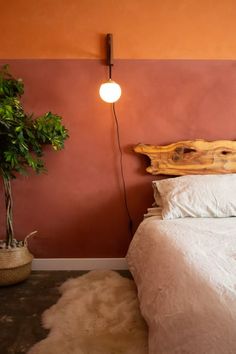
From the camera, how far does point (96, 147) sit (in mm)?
2375

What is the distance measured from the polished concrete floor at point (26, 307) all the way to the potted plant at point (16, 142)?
11cm

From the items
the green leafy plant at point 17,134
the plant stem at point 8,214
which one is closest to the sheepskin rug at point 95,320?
the plant stem at point 8,214

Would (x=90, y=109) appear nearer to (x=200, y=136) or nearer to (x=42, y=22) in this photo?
(x=42, y=22)

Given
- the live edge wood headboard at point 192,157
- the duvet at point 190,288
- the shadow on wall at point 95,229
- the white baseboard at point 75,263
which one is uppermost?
the live edge wood headboard at point 192,157

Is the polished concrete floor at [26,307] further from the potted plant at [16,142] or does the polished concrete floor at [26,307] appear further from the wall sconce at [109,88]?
the wall sconce at [109,88]

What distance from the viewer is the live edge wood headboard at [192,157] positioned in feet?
7.59

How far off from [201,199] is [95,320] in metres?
1.03

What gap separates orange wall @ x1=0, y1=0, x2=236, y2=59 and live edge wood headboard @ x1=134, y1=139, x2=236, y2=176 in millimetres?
757

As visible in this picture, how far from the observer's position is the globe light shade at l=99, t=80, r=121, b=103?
2.16 metres

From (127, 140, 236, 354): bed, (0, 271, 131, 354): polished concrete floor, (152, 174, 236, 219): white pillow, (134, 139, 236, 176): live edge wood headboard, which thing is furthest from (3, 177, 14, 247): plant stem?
(152, 174, 236, 219): white pillow

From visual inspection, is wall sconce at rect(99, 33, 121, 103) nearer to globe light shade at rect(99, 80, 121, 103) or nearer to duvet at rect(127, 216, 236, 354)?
globe light shade at rect(99, 80, 121, 103)

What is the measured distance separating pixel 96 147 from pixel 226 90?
1193 millimetres

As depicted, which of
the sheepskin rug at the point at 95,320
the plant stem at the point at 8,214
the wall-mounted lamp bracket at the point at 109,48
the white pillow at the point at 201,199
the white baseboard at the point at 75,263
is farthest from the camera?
the white baseboard at the point at 75,263

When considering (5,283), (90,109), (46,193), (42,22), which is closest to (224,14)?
(90,109)
